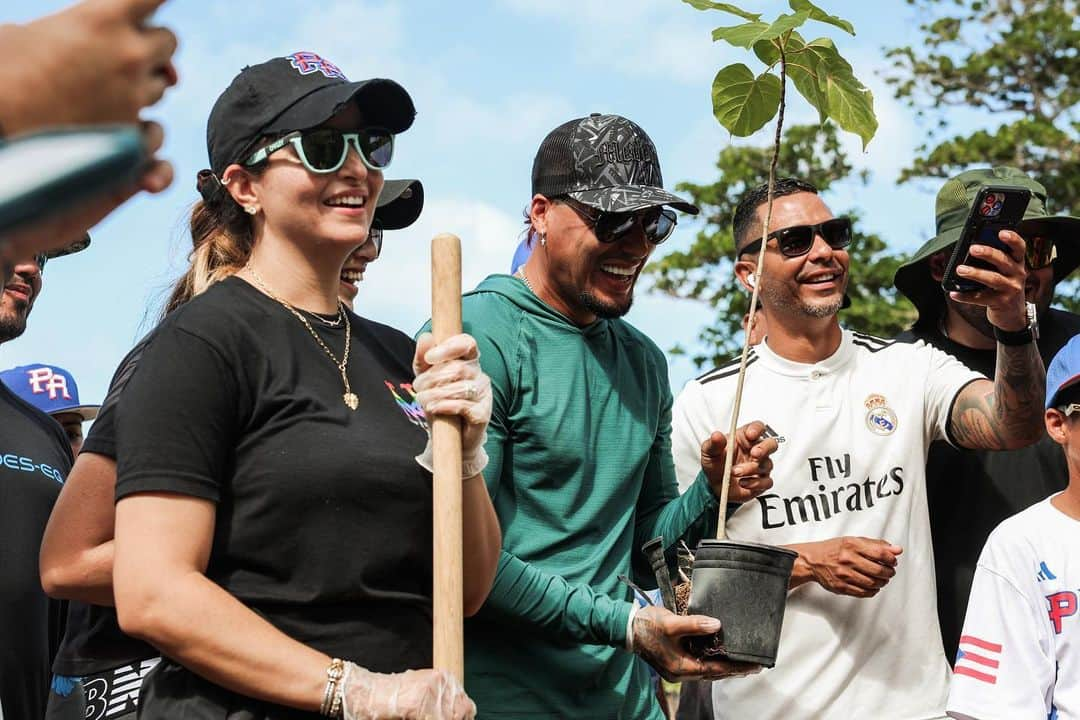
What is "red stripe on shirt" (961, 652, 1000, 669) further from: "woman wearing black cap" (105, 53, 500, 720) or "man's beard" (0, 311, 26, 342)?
"man's beard" (0, 311, 26, 342)

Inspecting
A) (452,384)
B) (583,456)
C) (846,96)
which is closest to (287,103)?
(452,384)

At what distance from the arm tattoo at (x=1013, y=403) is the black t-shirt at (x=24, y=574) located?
8.73ft

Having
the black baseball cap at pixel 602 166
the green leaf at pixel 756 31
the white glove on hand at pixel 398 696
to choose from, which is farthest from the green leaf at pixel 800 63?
the white glove on hand at pixel 398 696

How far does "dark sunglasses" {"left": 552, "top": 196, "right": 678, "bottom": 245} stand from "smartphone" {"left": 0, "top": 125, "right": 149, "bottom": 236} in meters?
2.73

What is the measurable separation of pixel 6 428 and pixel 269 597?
1953 mm

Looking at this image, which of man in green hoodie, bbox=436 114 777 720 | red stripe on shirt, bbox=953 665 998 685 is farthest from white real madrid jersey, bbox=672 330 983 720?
man in green hoodie, bbox=436 114 777 720

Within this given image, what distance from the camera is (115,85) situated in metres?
1.22

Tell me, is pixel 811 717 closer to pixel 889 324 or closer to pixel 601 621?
pixel 601 621

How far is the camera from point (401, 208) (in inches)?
164

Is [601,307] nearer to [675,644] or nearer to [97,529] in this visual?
[675,644]

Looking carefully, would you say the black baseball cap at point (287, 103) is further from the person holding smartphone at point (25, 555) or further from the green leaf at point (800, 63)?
the green leaf at point (800, 63)

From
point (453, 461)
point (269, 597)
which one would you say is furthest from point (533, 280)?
point (269, 597)

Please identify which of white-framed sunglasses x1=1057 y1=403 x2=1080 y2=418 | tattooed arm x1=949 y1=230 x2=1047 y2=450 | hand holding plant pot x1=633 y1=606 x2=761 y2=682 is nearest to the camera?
hand holding plant pot x1=633 y1=606 x2=761 y2=682

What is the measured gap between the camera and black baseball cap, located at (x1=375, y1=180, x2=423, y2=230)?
163 inches
